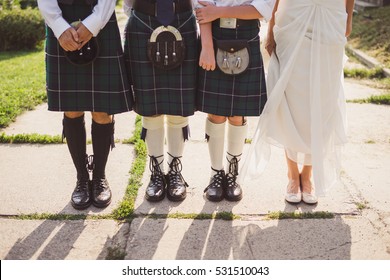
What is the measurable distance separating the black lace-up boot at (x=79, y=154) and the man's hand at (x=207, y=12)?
3.37 ft

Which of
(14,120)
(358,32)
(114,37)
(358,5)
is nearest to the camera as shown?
(114,37)

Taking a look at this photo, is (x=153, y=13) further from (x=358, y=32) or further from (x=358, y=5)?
(x=358, y=5)

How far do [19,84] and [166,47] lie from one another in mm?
3558

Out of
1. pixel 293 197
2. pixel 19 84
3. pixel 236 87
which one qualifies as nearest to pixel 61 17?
pixel 236 87

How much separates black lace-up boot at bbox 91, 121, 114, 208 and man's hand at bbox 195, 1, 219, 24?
930 mm

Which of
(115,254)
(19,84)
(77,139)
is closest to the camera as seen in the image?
(115,254)

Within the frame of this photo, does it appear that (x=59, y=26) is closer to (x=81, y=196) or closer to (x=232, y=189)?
(x=81, y=196)

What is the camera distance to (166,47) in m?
2.80

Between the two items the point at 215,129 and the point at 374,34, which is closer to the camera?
the point at 215,129

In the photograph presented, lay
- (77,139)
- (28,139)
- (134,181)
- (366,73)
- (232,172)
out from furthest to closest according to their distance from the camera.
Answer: (366,73), (28,139), (134,181), (232,172), (77,139)

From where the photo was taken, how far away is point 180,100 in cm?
299

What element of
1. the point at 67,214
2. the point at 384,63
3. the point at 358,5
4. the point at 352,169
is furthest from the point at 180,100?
the point at 358,5

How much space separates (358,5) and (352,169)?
358 inches

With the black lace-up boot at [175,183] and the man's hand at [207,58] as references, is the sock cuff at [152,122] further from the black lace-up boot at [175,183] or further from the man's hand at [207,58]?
the man's hand at [207,58]
